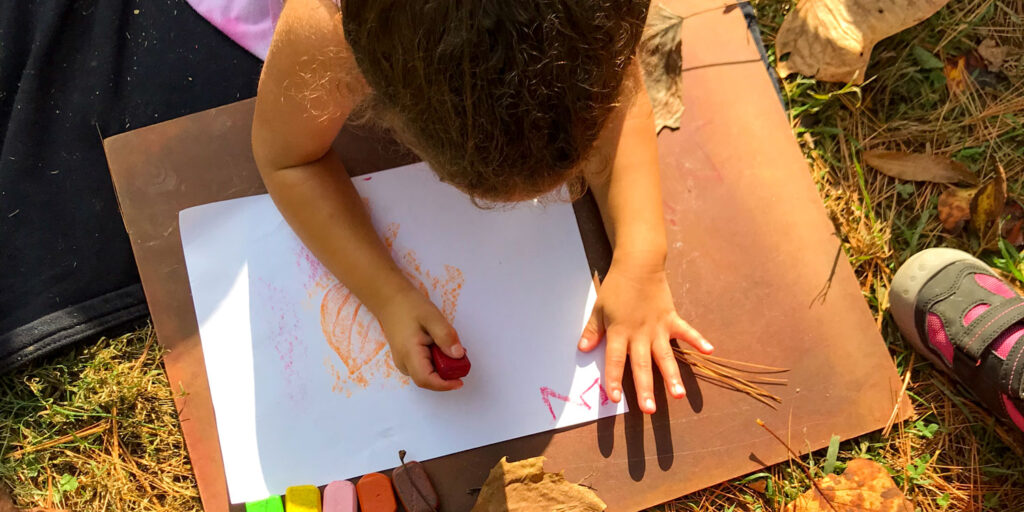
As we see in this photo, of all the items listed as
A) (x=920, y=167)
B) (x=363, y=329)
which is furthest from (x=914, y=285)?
(x=363, y=329)

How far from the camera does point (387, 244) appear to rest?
1.04 metres

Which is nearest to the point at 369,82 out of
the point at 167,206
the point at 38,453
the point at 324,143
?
the point at 324,143

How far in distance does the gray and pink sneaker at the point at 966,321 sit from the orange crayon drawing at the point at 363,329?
0.70 metres

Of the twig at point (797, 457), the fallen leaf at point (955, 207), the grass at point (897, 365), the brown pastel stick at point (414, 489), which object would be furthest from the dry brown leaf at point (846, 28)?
the brown pastel stick at point (414, 489)

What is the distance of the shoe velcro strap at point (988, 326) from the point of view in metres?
1.04

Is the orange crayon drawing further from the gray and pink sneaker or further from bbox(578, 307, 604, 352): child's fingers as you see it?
the gray and pink sneaker

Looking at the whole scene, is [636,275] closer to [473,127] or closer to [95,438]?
[473,127]

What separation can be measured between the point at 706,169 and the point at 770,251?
0.54 ft

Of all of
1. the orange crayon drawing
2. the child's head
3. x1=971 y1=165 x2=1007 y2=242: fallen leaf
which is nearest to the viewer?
the child's head

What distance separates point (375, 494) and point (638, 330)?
43 cm

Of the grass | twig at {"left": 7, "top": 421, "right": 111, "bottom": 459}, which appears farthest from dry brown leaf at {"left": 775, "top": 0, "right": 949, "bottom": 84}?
twig at {"left": 7, "top": 421, "right": 111, "bottom": 459}

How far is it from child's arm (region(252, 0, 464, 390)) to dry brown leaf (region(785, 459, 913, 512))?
1.80 feet

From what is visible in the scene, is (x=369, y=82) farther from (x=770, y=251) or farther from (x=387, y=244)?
(x=770, y=251)

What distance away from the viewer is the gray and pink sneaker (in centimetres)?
103
